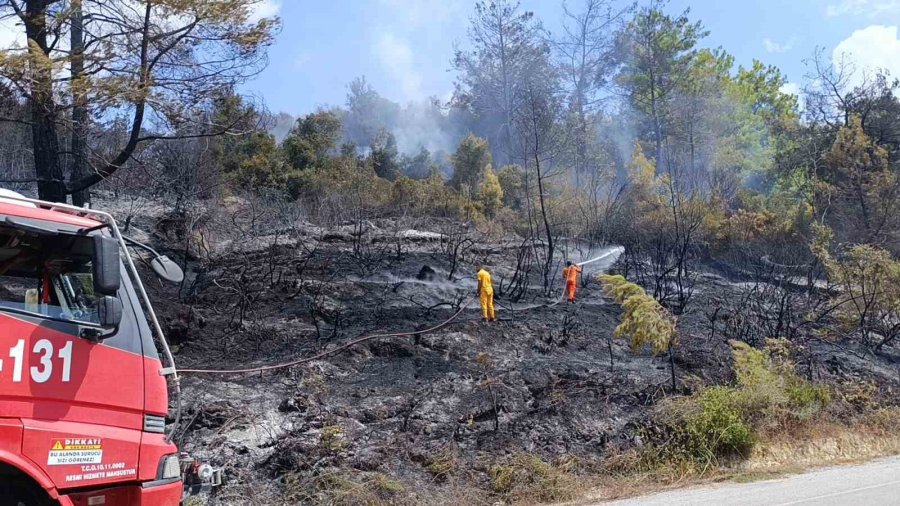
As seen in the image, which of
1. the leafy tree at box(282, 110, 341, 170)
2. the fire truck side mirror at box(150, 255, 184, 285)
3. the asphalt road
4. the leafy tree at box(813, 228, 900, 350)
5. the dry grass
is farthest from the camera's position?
the leafy tree at box(282, 110, 341, 170)

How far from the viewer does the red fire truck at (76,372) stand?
4.43 metres

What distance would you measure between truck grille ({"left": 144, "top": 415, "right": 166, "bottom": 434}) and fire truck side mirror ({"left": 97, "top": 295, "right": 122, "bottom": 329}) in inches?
28.0

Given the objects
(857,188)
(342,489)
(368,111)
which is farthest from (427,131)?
(342,489)

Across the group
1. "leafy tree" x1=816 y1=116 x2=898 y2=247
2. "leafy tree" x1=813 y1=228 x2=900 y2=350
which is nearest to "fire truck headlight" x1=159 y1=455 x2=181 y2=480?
"leafy tree" x1=813 y1=228 x2=900 y2=350

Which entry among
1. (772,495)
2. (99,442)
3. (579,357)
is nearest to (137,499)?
(99,442)

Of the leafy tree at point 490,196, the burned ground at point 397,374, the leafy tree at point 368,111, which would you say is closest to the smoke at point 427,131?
the leafy tree at point 368,111

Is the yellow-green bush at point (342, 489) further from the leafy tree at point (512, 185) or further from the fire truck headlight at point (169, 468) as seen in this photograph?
the leafy tree at point (512, 185)

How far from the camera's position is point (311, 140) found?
31.1 meters

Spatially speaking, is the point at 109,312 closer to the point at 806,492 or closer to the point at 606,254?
the point at 806,492

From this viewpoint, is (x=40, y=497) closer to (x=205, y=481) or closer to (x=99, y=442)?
(x=99, y=442)

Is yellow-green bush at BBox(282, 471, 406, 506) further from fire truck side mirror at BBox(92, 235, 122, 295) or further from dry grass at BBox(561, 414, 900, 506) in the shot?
fire truck side mirror at BBox(92, 235, 122, 295)

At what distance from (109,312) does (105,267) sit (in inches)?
11.5

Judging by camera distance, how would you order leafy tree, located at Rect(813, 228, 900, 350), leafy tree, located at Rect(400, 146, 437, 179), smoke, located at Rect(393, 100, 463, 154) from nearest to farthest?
leafy tree, located at Rect(813, 228, 900, 350), leafy tree, located at Rect(400, 146, 437, 179), smoke, located at Rect(393, 100, 463, 154)

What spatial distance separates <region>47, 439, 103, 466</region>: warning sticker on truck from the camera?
4.48 metres
